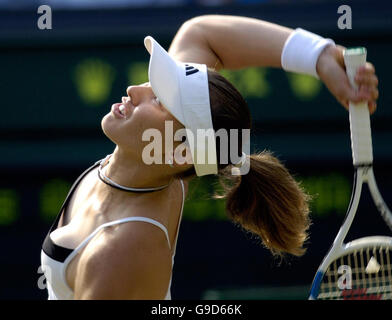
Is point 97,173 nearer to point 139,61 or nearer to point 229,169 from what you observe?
point 229,169

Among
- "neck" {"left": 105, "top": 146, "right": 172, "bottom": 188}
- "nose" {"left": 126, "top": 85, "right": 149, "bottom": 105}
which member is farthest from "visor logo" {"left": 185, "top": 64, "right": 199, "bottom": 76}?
"neck" {"left": 105, "top": 146, "right": 172, "bottom": 188}

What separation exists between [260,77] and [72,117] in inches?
38.5

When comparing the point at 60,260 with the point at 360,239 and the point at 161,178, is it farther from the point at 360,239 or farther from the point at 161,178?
the point at 360,239

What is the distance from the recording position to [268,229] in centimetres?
245

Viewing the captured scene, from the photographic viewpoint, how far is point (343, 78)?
2164mm

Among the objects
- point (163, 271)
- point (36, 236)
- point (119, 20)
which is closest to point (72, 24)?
point (119, 20)

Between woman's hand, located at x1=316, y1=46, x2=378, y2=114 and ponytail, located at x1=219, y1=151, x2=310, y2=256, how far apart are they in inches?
12.5

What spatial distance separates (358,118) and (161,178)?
530 mm

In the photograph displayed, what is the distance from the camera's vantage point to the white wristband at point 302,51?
2.26 metres

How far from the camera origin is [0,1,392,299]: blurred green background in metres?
4.27

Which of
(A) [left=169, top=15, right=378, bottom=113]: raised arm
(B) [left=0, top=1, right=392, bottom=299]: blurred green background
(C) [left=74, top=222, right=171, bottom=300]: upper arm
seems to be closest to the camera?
(C) [left=74, top=222, right=171, bottom=300]: upper arm

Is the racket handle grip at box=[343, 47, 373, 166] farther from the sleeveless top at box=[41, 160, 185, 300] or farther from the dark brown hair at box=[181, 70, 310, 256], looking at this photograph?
the sleeveless top at box=[41, 160, 185, 300]

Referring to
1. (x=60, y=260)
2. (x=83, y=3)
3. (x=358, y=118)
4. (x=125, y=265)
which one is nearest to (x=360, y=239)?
(x=358, y=118)

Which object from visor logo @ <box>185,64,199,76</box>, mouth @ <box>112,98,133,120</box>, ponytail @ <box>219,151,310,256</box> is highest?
visor logo @ <box>185,64,199,76</box>
